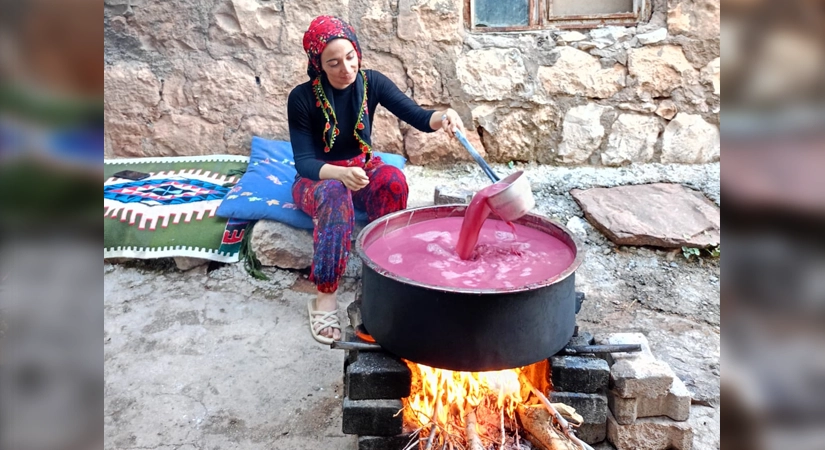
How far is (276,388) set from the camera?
2.22m

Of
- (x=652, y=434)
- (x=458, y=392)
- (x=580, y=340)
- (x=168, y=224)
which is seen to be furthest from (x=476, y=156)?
(x=168, y=224)

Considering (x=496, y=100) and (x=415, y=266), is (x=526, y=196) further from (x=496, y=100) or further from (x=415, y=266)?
(x=496, y=100)

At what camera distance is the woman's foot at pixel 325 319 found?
99.4 inches

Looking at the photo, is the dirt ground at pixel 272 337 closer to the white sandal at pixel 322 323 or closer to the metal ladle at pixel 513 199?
the white sandal at pixel 322 323

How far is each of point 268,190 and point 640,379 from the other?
222 centimetres

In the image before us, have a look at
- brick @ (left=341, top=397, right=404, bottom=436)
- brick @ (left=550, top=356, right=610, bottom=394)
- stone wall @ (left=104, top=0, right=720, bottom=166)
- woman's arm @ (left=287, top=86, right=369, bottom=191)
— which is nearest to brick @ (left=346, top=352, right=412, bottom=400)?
brick @ (left=341, top=397, right=404, bottom=436)

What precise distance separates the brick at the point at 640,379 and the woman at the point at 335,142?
1169 mm

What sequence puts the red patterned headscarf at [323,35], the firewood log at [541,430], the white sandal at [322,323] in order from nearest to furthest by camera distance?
the firewood log at [541,430] < the red patterned headscarf at [323,35] < the white sandal at [322,323]

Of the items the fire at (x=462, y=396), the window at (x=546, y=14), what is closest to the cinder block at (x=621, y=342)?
the fire at (x=462, y=396)

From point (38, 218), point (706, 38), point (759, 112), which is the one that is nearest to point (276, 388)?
point (38, 218)

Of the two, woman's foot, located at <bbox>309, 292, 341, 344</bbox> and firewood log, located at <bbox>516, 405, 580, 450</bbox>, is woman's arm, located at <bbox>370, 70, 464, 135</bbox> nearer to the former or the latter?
woman's foot, located at <bbox>309, 292, 341, 344</bbox>

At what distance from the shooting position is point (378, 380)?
1.67 meters

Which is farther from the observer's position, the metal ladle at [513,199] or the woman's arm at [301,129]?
the woman's arm at [301,129]

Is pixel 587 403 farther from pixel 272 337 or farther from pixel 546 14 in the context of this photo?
pixel 546 14
